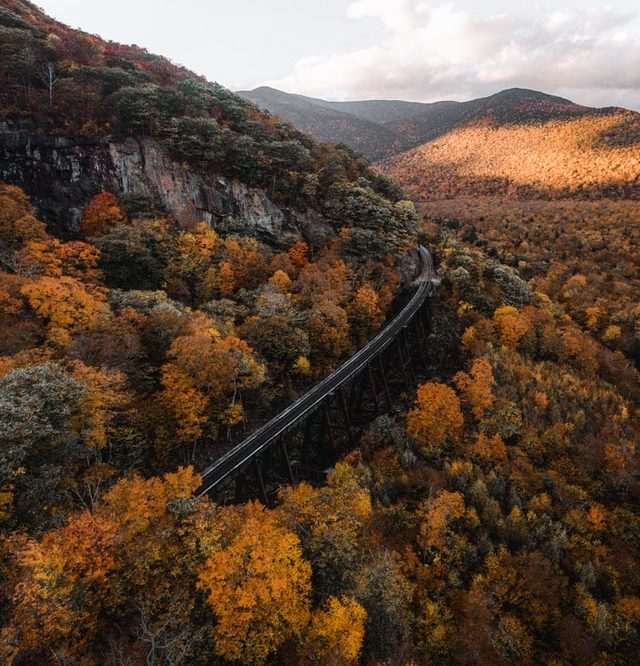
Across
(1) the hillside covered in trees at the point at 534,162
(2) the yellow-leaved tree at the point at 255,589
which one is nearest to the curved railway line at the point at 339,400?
(2) the yellow-leaved tree at the point at 255,589

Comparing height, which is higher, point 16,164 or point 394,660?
point 16,164

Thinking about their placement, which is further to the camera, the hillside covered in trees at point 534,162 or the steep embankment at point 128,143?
the hillside covered in trees at point 534,162

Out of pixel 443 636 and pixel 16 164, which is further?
pixel 16 164

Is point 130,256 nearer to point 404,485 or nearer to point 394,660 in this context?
point 404,485

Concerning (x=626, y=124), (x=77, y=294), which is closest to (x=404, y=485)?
(x=77, y=294)

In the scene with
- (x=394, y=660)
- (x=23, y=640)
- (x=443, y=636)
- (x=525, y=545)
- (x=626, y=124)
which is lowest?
(x=443, y=636)

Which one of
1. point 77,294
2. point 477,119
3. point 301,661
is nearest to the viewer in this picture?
point 301,661

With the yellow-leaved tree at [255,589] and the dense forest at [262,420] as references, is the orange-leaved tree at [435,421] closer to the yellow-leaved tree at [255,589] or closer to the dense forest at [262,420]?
the dense forest at [262,420]

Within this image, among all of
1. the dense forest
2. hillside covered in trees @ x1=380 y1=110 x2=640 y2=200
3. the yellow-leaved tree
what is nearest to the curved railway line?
the dense forest
